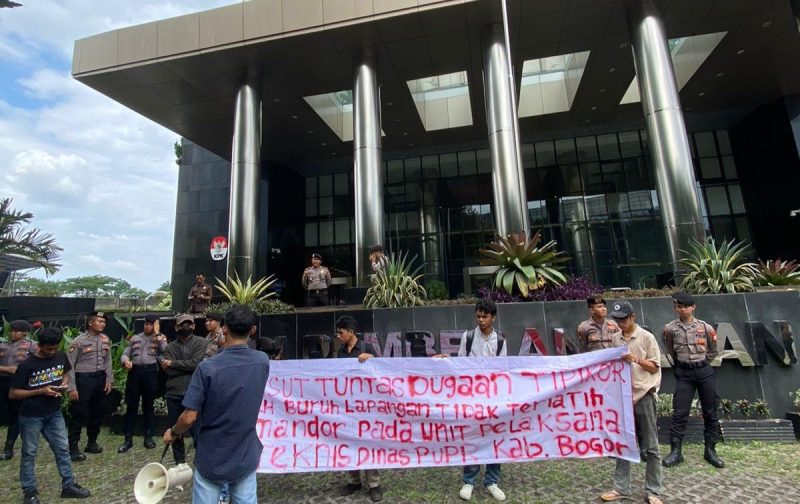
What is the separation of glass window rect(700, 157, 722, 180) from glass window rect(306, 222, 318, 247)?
19.1 metres

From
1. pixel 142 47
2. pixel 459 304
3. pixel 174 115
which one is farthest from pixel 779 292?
pixel 174 115

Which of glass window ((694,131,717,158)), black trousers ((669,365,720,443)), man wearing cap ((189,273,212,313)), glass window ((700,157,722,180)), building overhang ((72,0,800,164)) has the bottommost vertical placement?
black trousers ((669,365,720,443))

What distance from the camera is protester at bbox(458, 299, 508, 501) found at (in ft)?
13.8

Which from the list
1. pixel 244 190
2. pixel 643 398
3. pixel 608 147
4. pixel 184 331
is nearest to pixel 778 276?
pixel 643 398

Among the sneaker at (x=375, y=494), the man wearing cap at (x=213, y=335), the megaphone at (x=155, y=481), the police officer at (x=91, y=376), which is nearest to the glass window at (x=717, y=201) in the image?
the sneaker at (x=375, y=494)

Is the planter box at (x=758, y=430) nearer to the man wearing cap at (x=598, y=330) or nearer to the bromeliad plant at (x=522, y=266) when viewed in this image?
the man wearing cap at (x=598, y=330)

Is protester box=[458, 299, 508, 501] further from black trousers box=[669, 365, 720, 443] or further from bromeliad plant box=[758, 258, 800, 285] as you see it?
bromeliad plant box=[758, 258, 800, 285]

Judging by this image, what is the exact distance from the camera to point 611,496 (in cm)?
405

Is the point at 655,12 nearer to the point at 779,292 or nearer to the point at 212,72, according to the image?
the point at 779,292

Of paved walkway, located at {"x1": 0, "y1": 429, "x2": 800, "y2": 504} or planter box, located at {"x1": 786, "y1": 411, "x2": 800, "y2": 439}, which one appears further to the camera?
planter box, located at {"x1": 786, "y1": 411, "x2": 800, "y2": 439}

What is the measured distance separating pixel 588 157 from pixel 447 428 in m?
18.9

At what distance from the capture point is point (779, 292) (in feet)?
21.9

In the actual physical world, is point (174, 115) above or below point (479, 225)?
above

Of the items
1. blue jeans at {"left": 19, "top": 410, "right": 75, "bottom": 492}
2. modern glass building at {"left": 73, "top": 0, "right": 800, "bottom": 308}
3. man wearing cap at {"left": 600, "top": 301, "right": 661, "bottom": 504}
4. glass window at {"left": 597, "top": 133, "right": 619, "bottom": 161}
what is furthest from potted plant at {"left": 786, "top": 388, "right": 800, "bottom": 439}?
glass window at {"left": 597, "top": 133, "right": 619, "bottom": 161}
